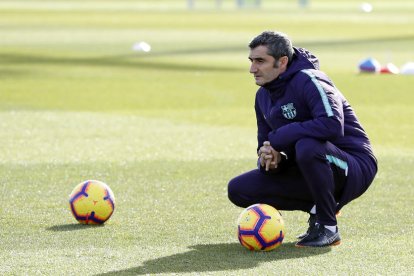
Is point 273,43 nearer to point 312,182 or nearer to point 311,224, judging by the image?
point 312,182

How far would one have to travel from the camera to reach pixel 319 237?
8680 mm

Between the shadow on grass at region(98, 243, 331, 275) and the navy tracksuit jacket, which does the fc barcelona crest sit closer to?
the navy tracksuit jacket

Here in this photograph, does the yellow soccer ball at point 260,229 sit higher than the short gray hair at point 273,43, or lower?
lower

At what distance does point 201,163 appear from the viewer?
46.7ft

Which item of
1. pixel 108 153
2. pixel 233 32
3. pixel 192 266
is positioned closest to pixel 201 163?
pixel 108 153

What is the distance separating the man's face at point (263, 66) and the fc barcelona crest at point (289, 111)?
0.87ft

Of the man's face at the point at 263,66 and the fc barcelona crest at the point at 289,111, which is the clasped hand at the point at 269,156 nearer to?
the fc barcelona crest at the point at 289,111

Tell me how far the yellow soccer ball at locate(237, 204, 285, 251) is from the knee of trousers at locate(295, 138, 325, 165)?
1.67 ft

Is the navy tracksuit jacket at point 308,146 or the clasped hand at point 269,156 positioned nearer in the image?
the navy tracksuit jacket at point 308,146

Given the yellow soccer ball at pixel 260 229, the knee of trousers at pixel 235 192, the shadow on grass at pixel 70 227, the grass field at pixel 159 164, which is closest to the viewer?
the grass field at pixel 159 164

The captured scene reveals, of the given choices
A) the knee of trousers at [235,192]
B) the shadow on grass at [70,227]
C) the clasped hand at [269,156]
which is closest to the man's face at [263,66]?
the clasped hand at [269,156]

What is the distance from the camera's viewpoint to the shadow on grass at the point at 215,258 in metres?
7.89

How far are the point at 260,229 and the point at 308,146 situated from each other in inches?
30.3

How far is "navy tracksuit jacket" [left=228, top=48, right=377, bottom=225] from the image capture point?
8523 millimetres
